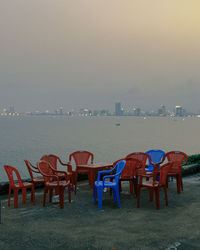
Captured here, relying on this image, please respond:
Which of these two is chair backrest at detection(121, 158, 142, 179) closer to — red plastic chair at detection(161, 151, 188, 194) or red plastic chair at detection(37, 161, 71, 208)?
red plastic chair at detection(161, 151, 188, 194)

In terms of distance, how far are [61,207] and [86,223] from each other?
103 centimetres

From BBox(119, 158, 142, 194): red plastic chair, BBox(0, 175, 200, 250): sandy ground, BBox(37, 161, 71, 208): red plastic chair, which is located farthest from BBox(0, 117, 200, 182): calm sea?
BBox(0, 175, 200, 250): sandy ground

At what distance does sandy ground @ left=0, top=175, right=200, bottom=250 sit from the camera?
13.9 ft

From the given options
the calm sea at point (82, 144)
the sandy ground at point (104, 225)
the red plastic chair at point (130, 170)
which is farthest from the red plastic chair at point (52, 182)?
the calm sea at point (82, 144)

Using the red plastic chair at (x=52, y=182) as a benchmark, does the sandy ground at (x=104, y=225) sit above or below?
below

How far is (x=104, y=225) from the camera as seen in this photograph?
502 cm

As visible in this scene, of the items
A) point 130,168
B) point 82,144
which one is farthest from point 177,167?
point 82,144

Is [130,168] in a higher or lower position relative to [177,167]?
higher

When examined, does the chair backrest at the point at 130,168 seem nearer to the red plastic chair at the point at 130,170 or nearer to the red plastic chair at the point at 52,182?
the red plastic chair at the point at 130,170

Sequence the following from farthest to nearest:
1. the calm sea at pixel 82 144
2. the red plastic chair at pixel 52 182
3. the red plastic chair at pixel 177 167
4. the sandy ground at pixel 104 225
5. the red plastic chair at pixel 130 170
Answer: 1. the calm sea at pixel 82 144
2. the red plastic chair at pixel 177 167
3. the red plastic chair at pixel 130 170
4. the red plastic chair at pixel 52 182
5. the sandy ground at pixel 104 225

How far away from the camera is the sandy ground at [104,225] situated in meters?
4.24

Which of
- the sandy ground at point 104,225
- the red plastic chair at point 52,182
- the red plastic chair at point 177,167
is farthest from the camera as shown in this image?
the red plastic chair at point 177,167

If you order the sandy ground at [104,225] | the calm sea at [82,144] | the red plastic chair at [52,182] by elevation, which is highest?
the red plastic chair at [52,182]

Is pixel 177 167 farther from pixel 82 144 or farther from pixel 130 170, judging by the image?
pixel 82 144
